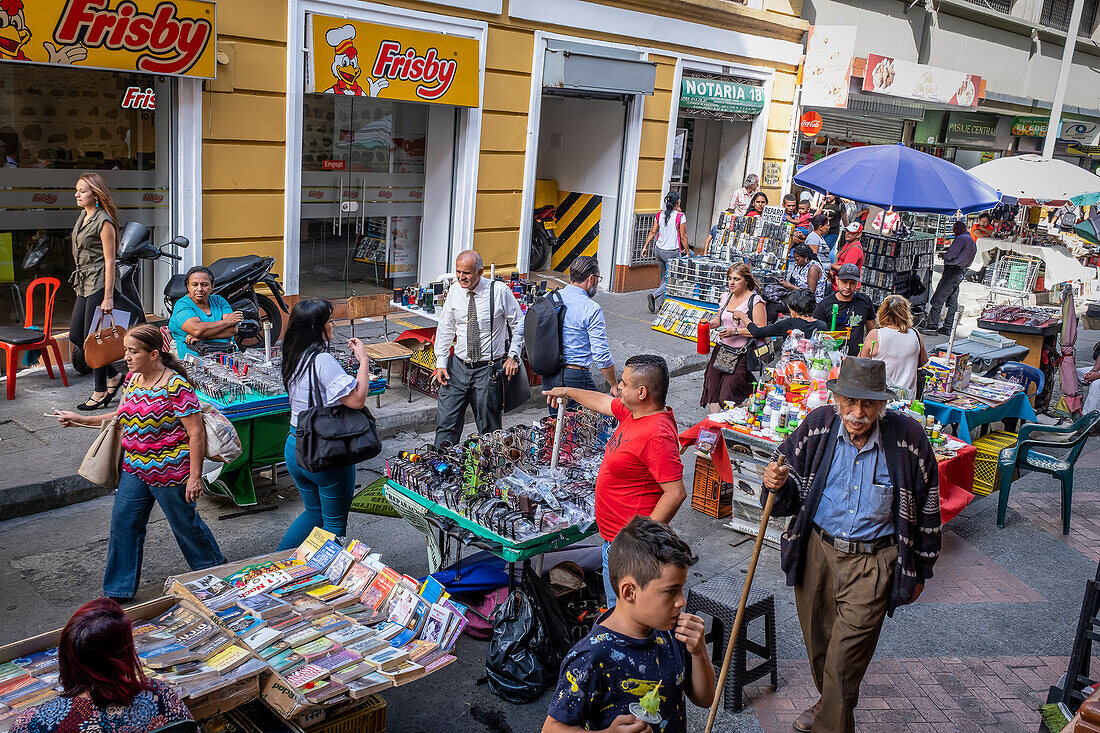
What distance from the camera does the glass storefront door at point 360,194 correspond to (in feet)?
41.5

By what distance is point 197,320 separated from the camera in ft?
25.9

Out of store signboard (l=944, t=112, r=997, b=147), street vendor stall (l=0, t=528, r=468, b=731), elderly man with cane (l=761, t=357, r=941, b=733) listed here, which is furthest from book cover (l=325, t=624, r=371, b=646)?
store signboard (l=944, t=112, r=997, b=147)

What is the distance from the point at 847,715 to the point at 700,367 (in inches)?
336

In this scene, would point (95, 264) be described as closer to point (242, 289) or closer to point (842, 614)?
point (242, 289)

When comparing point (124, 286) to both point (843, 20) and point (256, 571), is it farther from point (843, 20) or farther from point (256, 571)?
point (843, 20)

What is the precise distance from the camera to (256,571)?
528 centimetres

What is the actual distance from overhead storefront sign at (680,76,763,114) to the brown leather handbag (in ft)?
36.8

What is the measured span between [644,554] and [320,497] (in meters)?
3.43

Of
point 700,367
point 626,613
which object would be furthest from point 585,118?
point 626,613

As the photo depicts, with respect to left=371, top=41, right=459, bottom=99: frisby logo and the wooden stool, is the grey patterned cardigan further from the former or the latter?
left=371, top=41, right=459, bottom=99: frisby logo

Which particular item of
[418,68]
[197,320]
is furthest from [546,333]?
[418,68]

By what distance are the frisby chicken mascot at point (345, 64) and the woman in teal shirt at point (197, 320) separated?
4.56 meters

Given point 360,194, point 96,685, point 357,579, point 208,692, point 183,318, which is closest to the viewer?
point 96,685

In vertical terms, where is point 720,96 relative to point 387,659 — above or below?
above
